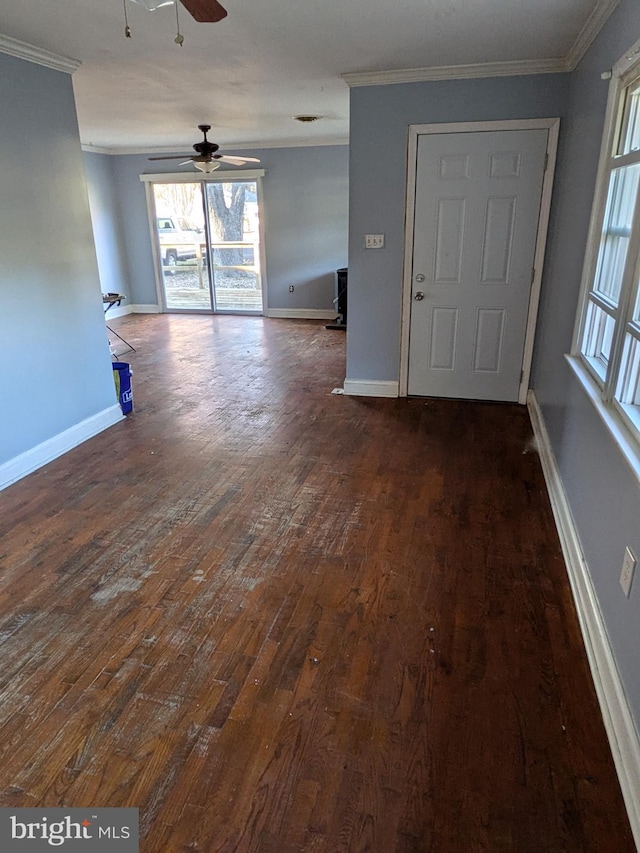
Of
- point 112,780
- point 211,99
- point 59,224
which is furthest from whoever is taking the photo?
point 211,99

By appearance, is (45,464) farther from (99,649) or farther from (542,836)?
(542,836)

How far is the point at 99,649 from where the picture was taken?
1956 millimetres

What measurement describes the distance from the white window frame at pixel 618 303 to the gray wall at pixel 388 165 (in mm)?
1505

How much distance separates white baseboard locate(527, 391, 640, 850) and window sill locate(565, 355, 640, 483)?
59 centimetres

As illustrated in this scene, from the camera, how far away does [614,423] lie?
196 centimetres

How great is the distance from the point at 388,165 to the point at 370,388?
1717 mm

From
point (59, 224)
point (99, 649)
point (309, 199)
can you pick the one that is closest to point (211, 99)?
point (59, 224)

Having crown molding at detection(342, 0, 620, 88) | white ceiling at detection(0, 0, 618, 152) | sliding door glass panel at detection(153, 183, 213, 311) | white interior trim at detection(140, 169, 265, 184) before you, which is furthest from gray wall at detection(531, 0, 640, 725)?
sliding door glass panel at detection(153, 183, 213, 311)

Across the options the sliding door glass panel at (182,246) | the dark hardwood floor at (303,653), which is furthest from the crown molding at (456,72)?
the sliding door glass panel at (182,246)

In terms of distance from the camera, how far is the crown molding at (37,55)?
2.93 metres

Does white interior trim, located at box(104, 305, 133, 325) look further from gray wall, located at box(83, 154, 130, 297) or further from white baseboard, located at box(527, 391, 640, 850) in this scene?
white baseboard, located at box(527, 391, 640, 850)

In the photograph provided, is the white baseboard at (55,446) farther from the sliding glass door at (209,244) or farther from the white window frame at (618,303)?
the sliding glass door at (209,244)

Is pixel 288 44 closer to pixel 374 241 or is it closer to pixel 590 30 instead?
pixel 374 241

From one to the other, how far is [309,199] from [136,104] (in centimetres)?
326
